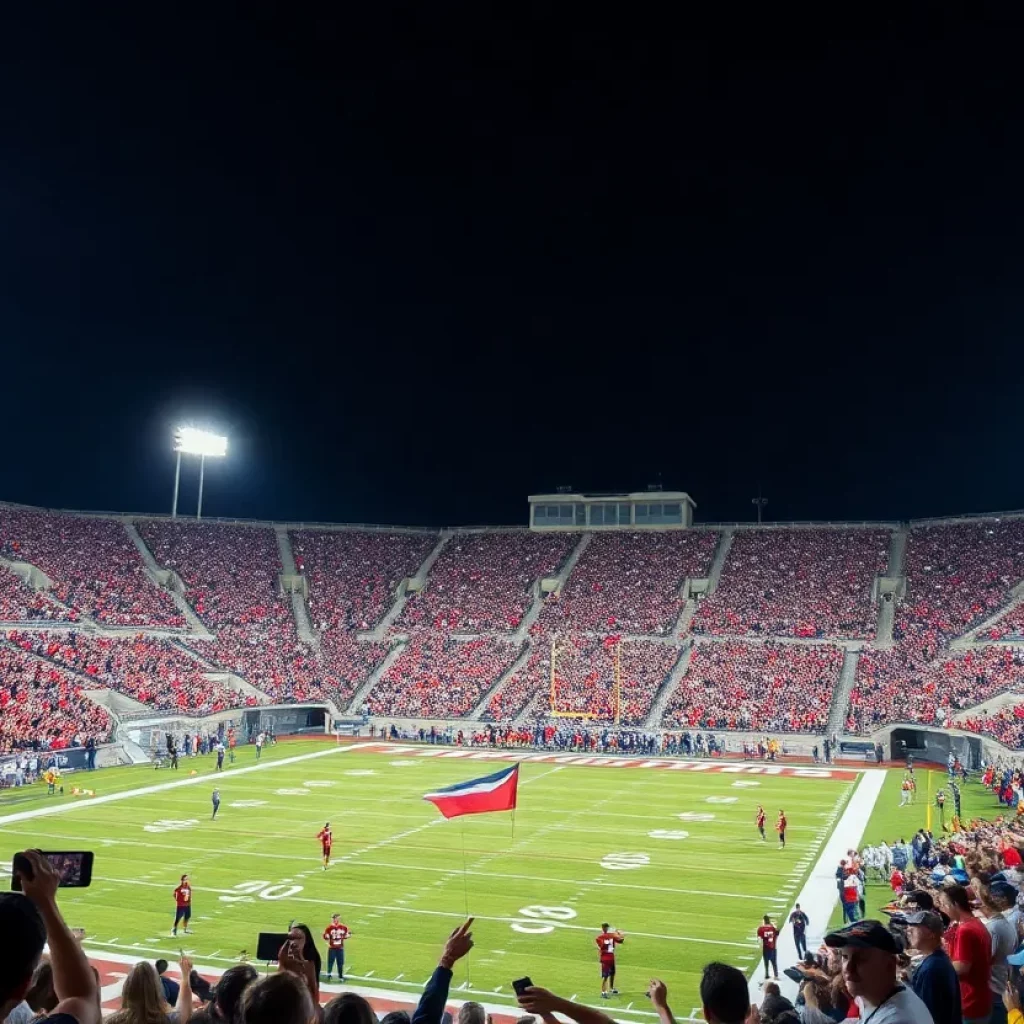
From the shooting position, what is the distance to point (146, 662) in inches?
1925

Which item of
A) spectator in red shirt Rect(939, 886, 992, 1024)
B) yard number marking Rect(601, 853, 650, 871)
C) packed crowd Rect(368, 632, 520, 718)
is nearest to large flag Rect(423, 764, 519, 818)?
spectator in red shirt Rect(939, 886, 992, 1024)

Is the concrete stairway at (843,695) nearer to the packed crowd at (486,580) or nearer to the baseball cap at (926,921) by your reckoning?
the packed crowd at (486,580)

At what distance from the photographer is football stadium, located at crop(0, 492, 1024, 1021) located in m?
18.1

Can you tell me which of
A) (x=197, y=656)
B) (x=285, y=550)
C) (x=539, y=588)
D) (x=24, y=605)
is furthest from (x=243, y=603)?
(x=539, y=588)

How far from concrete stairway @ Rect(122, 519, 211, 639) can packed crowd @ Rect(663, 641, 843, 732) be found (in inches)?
1106

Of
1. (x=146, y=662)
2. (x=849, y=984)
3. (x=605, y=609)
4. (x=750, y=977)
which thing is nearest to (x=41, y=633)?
(x=146, y=662)

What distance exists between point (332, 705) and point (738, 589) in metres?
25.5

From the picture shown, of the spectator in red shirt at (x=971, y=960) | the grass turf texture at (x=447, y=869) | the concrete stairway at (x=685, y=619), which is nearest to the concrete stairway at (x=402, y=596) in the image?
the concrete stairway at (x=685, y=619)

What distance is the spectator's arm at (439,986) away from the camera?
4.43m

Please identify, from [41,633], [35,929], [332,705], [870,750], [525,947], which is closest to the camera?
[35,929]

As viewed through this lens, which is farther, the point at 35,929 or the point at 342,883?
the point at 342,883

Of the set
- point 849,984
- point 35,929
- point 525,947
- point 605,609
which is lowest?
point 525,947

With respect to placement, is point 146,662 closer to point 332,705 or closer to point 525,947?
point 332,705

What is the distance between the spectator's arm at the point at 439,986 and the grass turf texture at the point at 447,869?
11.2 m
